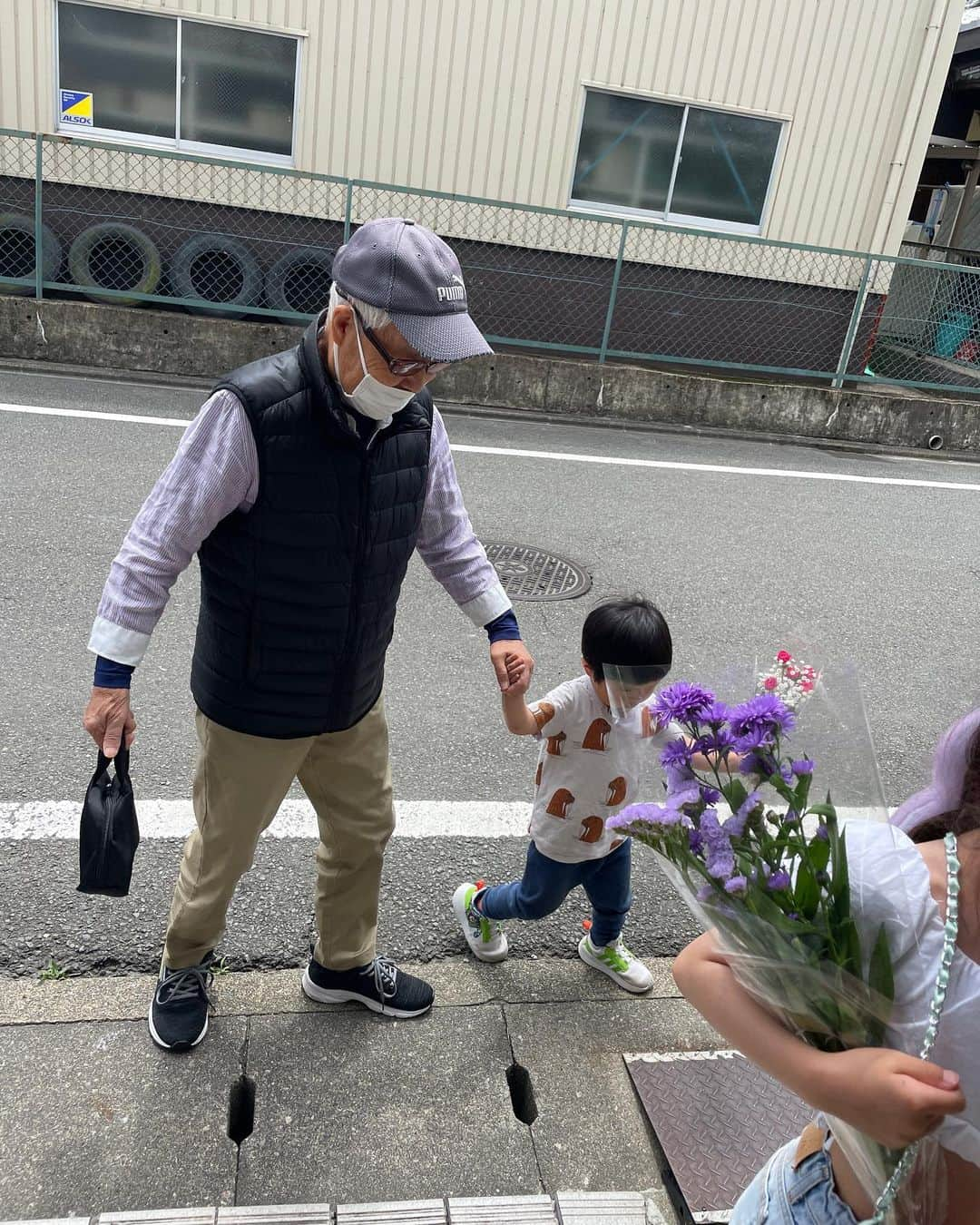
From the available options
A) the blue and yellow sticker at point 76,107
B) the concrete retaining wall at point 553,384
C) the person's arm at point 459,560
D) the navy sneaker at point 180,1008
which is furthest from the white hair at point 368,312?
the blue and yellow sticker at point 76,107

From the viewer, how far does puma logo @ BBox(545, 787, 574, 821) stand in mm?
2443

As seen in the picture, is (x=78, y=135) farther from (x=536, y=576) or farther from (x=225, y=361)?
(x=536, y=576)

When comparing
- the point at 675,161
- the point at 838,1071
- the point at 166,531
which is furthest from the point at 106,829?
the point at 675,161

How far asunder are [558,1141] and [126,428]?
19.8ft

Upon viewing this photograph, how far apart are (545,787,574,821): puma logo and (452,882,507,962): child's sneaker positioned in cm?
50

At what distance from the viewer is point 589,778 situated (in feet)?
7.99

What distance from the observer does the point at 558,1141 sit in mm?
2252

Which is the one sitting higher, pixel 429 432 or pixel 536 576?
pixel 429 432

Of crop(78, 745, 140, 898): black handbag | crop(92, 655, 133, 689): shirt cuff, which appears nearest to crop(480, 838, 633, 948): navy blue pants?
crop(78, 745, 140, 898): black handbag

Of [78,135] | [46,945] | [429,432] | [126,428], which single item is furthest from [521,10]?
[46,945]

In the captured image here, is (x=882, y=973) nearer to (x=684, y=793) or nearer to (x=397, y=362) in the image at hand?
(x=684, y=793)

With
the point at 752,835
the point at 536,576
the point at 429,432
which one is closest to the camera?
the point at 752,835

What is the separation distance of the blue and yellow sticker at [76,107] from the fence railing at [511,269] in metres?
0.42

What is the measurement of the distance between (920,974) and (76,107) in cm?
1110
